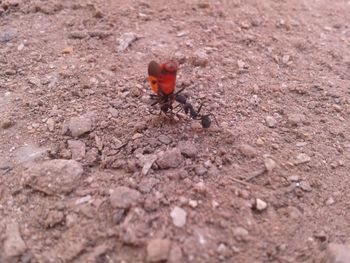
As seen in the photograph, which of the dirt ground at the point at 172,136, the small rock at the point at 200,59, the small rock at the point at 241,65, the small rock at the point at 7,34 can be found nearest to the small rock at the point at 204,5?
the dirt ground at the point at 172,136

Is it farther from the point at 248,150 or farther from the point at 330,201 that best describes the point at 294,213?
the point at 248,150

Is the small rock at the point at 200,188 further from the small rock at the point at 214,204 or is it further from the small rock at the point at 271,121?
the small rock at the point at 271,121

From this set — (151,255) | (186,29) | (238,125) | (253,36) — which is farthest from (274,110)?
(151,255)

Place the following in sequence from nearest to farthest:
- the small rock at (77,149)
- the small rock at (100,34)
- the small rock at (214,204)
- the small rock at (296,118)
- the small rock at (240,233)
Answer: the small rock at (240,233) < the small rock at (214,204) < the small rock at (77,149) < the small rock at (296,118) < the small rock at (100,34)

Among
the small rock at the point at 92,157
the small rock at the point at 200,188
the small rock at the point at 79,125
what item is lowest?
the small rock at the point at 92,157

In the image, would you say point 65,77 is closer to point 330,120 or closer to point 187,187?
point 187,187

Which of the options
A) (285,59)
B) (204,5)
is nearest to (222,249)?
(285,59)

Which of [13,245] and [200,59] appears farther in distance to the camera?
[200,59]
